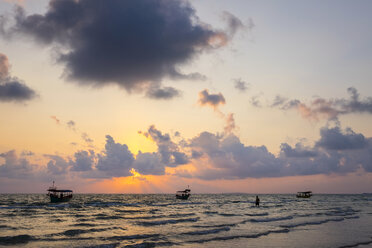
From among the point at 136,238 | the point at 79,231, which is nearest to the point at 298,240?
the point at 136,238

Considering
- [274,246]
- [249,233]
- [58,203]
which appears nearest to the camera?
[274,246]

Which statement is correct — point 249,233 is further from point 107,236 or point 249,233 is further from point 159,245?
point 107,236

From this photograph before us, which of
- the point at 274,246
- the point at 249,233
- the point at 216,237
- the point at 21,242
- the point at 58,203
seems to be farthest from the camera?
the point at 58,203

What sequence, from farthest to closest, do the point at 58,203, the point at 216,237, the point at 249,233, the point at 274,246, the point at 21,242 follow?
the point at 58,203
the point at 249,233
the point at 216,237
the point at 21,242
the point at 274,246

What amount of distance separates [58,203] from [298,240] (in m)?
86.7

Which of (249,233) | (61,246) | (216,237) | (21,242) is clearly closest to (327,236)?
(249,233)

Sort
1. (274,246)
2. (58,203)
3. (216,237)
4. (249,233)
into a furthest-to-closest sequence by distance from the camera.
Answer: (58,203) → (249,233) → (216,237) → (274,246)

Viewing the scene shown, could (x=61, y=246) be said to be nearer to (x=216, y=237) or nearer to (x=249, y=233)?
(x=216, y=237)

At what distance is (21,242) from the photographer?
90.0ft

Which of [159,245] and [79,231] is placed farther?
[79,231]

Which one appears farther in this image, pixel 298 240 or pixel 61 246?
pixel 298 240

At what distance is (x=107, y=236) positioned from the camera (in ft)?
102

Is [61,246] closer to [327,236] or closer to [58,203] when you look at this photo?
[327,236]

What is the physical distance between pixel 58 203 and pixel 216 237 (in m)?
81.0
